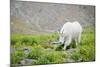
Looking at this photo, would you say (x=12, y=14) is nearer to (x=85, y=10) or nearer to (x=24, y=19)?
(x=24, y=19)

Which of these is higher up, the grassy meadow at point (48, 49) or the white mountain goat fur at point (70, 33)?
the white mountain goat fur at point (70, 33)

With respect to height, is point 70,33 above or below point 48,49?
above

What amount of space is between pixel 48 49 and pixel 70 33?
1.18 feet

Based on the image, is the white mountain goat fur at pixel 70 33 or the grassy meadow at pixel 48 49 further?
the white mountain goat fur at pixel 70 33

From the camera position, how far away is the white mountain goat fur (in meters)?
2.48

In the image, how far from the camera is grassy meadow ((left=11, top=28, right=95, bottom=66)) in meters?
2.29

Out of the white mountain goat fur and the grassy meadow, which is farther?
the white mountain goat fur

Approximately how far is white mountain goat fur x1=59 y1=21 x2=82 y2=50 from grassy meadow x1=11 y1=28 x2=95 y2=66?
0.06 meters

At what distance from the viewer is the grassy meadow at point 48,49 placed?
2285 mm

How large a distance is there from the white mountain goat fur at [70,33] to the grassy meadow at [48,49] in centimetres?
6

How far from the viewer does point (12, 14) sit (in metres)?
2.26

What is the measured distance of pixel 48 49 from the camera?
2.42m

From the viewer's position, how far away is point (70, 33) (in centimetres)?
252

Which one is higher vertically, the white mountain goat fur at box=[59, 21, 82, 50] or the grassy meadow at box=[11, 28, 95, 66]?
the white mountain goat fur at box=[59, 21, 82, 50]
